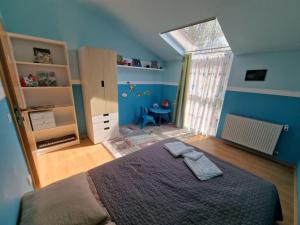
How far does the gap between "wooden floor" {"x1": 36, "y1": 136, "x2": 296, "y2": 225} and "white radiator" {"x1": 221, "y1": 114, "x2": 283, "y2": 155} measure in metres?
0.23

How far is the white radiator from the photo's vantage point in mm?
2303

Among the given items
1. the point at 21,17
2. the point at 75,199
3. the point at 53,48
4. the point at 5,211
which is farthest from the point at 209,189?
the point at 21,17

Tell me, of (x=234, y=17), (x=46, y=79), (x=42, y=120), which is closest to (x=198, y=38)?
(x=234, y=17)

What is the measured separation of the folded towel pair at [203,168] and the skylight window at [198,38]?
2444 millimetres

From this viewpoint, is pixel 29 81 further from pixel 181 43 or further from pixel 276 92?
pixel 276 92

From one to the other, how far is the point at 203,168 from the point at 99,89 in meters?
2.23

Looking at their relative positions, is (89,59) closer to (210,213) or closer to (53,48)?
(53,48)

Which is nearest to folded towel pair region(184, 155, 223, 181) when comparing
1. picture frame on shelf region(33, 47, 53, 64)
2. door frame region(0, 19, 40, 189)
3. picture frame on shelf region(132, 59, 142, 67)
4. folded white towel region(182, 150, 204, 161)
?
folded white towel region(182, 150, 204, 161)

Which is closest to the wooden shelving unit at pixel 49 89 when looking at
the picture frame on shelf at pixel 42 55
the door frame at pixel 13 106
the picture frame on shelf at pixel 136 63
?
the picture frame on shelf at pixel 42 55

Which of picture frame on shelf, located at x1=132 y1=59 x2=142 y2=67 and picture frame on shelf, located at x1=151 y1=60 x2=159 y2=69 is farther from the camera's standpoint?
picture frame on shelf, located at x1=151 y1=60 x2=159 y2=69

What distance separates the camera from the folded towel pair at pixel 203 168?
4.03 feet

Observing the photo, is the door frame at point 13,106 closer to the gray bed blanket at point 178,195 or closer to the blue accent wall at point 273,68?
A: the gray bed blanket at point 178,195

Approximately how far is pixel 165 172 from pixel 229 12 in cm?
231

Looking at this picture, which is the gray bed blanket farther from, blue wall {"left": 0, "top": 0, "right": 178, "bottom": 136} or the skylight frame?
the skylight frame
